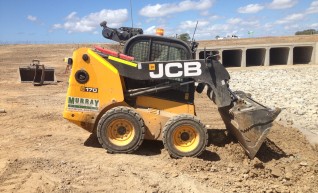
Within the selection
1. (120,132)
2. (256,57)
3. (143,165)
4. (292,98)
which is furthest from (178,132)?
(256,57)

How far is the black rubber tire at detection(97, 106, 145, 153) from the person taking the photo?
22.0ft

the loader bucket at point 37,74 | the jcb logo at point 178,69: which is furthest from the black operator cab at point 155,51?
the loader bucket at point 37,74

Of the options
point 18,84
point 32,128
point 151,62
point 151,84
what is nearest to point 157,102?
point 151,84

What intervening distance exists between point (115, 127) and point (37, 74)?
11.9 meters

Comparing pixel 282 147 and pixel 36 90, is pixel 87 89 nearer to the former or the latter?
pixel 282 147

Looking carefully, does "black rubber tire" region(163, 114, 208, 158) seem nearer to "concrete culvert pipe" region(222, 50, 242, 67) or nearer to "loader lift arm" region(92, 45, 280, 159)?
"loader lift arm" region(92, 45, 280, 159)

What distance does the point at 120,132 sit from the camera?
686 cm

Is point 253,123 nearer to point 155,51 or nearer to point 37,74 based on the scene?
point 155,51

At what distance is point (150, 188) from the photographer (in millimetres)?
5492

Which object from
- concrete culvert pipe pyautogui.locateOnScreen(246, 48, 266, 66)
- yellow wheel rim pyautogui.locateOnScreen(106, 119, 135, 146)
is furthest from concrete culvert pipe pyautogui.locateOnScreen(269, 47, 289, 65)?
yellow wheel rim pyautogui.locateOnScreen(106, 119, 135, 146)

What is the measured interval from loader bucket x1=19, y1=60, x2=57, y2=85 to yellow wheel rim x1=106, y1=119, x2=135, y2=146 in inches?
445

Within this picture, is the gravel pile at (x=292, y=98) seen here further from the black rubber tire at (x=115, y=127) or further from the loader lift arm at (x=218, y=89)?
the black rubber tire at (x=115, y=127)

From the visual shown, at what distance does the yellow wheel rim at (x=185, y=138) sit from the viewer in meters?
6.73

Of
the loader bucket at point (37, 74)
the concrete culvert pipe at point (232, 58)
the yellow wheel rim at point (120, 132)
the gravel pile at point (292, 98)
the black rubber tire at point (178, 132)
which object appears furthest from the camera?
the concrete culvert pipe at point (232, 58)
